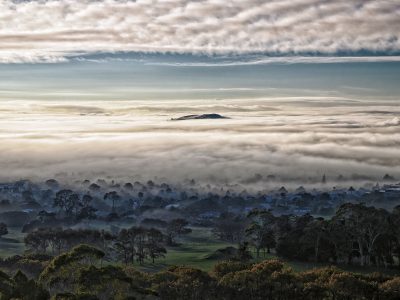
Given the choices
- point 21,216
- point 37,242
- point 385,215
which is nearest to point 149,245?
point 37,242

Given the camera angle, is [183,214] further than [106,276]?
Yes

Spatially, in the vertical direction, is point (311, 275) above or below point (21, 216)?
above

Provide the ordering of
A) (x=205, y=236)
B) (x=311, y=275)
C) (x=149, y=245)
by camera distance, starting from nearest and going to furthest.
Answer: (x=311, y=275) → (x=149, y=245) → (x=205, y=236)

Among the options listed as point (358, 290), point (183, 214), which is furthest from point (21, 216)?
point (358, 290)

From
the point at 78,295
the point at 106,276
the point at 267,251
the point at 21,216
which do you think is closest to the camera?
the point at 78,295

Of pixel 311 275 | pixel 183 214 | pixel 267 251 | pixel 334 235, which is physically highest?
pixel 311 275

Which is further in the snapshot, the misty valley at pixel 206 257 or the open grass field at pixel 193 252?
the open grass field at pixel 193 252

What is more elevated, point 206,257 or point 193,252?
point 206,257

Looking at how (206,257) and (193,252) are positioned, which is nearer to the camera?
(206,257)

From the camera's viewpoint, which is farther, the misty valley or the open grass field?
the open grass field

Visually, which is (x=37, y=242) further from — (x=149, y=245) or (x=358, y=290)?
A: (x=358, y=290)
